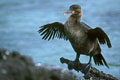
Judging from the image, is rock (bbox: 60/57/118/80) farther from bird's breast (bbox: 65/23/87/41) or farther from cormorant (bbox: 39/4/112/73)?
bird's breast (bbox: 65/23/87/41)

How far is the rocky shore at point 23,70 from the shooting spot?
275cm

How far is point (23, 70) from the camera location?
2781mm

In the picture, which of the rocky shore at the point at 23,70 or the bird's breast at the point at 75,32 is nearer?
the rocky shore at the point at 23,70

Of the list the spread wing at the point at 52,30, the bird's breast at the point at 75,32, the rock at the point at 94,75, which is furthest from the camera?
the spread wing at the point at 52,30

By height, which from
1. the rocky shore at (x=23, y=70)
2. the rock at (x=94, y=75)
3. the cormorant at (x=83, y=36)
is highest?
the cormorant at (x=83, y=36)

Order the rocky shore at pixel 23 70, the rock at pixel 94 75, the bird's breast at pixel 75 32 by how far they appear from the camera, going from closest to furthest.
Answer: the rocky shore at pixel 23 70, the rock at pixel 94 75, the bird's breast at pixel 75 32

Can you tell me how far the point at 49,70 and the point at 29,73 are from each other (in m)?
0.28

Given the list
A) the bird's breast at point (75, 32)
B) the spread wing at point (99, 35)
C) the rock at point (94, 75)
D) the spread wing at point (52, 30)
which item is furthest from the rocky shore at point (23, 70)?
the spread wing at point (52, 30)

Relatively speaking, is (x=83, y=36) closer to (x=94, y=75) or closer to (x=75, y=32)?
(x=75, y=32)

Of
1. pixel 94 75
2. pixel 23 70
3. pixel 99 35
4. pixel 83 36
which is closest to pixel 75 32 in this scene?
pixel 83 36

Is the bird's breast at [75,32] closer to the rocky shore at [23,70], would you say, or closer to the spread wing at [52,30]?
the spread wing at [52,30]

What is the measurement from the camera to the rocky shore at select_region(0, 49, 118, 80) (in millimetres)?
2754

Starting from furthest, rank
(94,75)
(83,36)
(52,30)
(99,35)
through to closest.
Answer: (52,30) → (99,35) → (83,36) → (94,75)

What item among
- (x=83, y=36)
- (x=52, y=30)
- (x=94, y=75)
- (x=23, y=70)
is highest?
(x=52, y=30)
